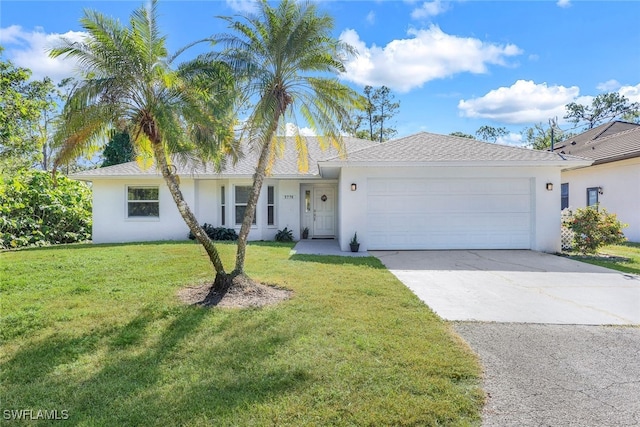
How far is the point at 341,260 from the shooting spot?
926cm

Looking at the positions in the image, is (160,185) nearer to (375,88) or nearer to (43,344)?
(43,344)

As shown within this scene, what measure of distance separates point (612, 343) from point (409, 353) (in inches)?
103

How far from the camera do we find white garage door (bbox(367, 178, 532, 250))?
11234 mm

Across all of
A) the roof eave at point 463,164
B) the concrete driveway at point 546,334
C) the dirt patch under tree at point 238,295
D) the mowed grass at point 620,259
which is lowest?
the concrete driveway at point 546,334

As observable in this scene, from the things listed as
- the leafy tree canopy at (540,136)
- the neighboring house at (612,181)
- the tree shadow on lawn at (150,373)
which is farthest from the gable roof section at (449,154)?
the leafy tree canopy at (540,136)

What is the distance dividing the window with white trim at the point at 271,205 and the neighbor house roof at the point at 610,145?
44.9 feet

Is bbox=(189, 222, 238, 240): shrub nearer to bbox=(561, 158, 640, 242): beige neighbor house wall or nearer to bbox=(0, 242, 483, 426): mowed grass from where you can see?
bbox=(0, 242, 483, 426): mowed grass

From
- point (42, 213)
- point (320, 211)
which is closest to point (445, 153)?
point (320, 211)

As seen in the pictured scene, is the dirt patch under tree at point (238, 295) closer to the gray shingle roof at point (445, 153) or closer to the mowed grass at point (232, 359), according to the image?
the mowed grass at point (232, 359)

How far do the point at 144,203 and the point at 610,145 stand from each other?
21675 millimetres

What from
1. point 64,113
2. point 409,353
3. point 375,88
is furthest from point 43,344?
point 375,88

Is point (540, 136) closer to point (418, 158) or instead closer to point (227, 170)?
point (418, 158)

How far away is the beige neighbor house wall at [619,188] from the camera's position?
13.2 metres

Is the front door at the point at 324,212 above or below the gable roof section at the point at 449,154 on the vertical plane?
below
